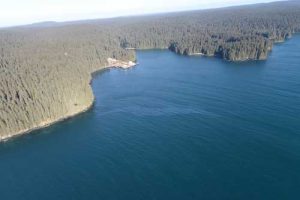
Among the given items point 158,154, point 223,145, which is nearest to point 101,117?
point 158,154

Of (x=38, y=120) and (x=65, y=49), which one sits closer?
(x=38, y=120)

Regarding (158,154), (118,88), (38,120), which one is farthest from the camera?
(118,88)

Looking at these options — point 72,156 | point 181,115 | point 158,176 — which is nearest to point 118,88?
point 181,115

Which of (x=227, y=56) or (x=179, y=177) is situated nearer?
(x=179, y=177)

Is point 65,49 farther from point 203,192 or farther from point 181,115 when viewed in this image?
point 203,192

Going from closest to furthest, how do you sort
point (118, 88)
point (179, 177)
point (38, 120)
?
1. point (179, 177)
2. point (38, 120)
3. point (118, 88)

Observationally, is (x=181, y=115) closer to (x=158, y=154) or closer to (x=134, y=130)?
(x=134, y=130)
